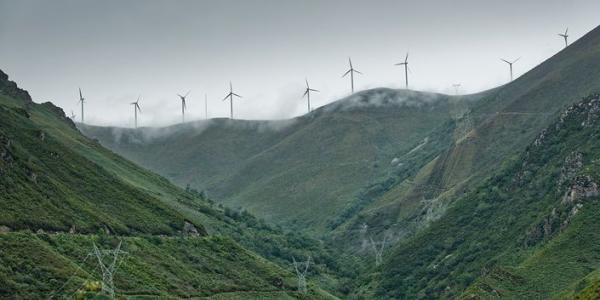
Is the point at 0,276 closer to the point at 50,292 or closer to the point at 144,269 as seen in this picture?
the point at 50,292

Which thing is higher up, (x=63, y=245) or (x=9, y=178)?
(x=9, y=178)

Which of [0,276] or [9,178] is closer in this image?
[0,276]

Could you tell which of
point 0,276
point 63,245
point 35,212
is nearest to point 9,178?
point 35,212

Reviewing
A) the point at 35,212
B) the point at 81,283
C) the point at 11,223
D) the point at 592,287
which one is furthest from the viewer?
the point at 35,212

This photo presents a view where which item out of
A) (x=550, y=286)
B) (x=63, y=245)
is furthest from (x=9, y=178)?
(x=550, y=286)

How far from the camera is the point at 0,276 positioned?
155 m

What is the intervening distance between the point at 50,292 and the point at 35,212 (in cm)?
3682

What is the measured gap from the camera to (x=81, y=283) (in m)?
167

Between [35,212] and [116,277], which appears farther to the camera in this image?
[35,212]

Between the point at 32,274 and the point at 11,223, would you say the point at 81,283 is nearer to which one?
the point at 32,274

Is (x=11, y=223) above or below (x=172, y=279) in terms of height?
above

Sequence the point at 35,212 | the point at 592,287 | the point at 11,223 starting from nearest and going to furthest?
the point at 592,287 → the point at 11,223 → the point at 35,212

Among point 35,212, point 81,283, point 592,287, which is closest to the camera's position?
point 592,287

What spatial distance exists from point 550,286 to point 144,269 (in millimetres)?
80497
